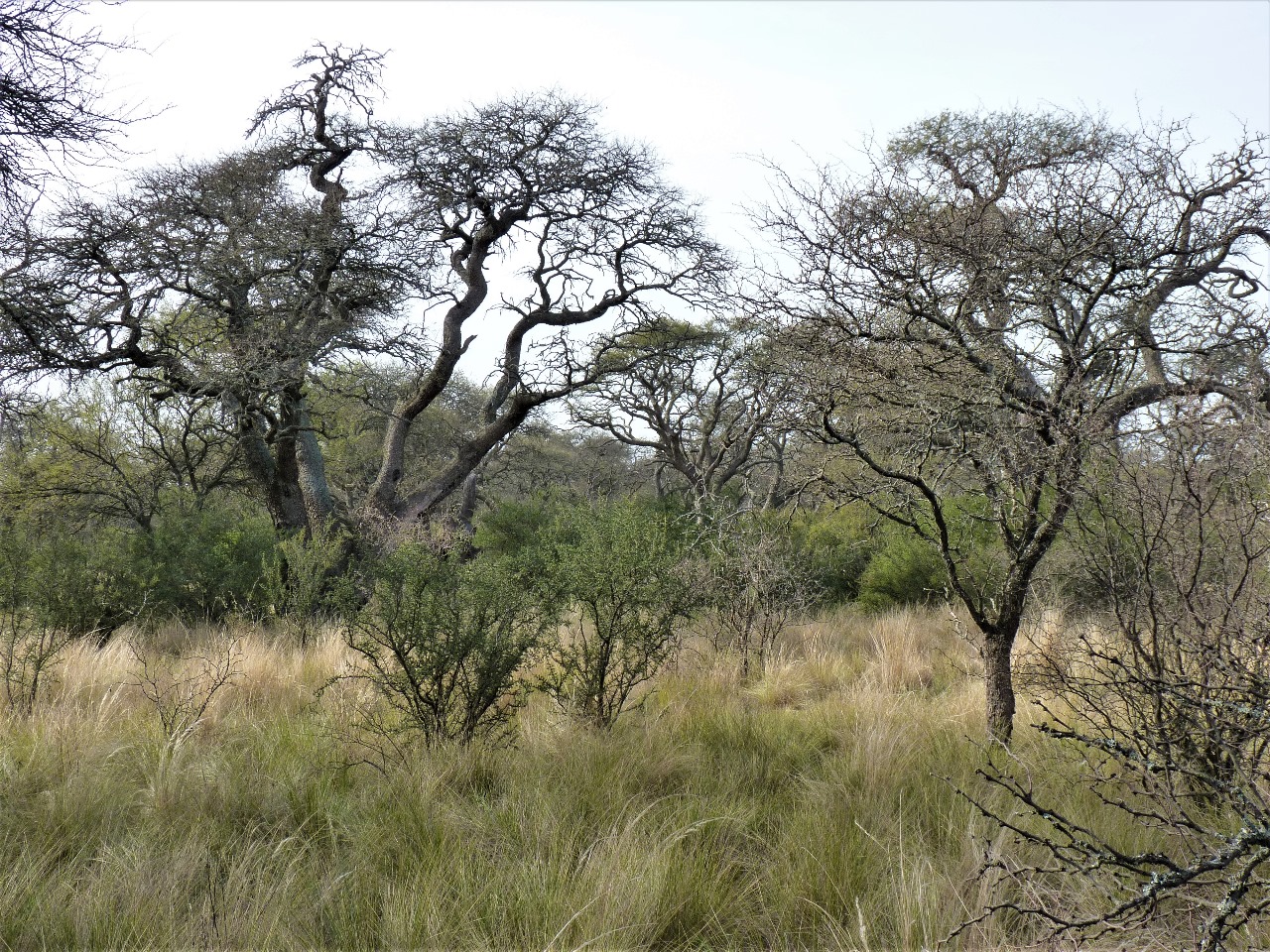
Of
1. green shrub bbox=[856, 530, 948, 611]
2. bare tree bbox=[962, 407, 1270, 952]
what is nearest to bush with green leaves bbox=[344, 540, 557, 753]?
bare tree bbox=[962, 407, 1270, 952]

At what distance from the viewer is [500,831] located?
3574 millimetres

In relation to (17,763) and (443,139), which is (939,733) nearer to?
(17,763)

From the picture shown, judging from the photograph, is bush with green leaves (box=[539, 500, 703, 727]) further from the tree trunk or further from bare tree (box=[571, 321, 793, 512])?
bare tree (box=[571, 321, 793, 512])

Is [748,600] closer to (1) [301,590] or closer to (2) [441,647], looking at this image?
(2) [441,647]

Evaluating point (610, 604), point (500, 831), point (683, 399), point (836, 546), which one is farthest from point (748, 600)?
point (683, 399)

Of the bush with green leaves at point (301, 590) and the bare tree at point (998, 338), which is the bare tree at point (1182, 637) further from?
the bush with green leaves at point (301, 590)

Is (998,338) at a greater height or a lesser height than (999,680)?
greater

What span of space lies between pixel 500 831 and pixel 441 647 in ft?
5.13

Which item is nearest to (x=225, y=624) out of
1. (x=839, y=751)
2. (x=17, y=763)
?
(x=17, y=763)

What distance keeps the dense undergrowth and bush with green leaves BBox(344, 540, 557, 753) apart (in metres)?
0.27

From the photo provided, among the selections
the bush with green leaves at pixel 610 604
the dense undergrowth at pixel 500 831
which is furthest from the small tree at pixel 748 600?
the dense undergrowth at pixel 500 831

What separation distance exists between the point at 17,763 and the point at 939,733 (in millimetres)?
5318

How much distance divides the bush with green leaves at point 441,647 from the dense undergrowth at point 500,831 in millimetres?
273

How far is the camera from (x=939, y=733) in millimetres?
5250
